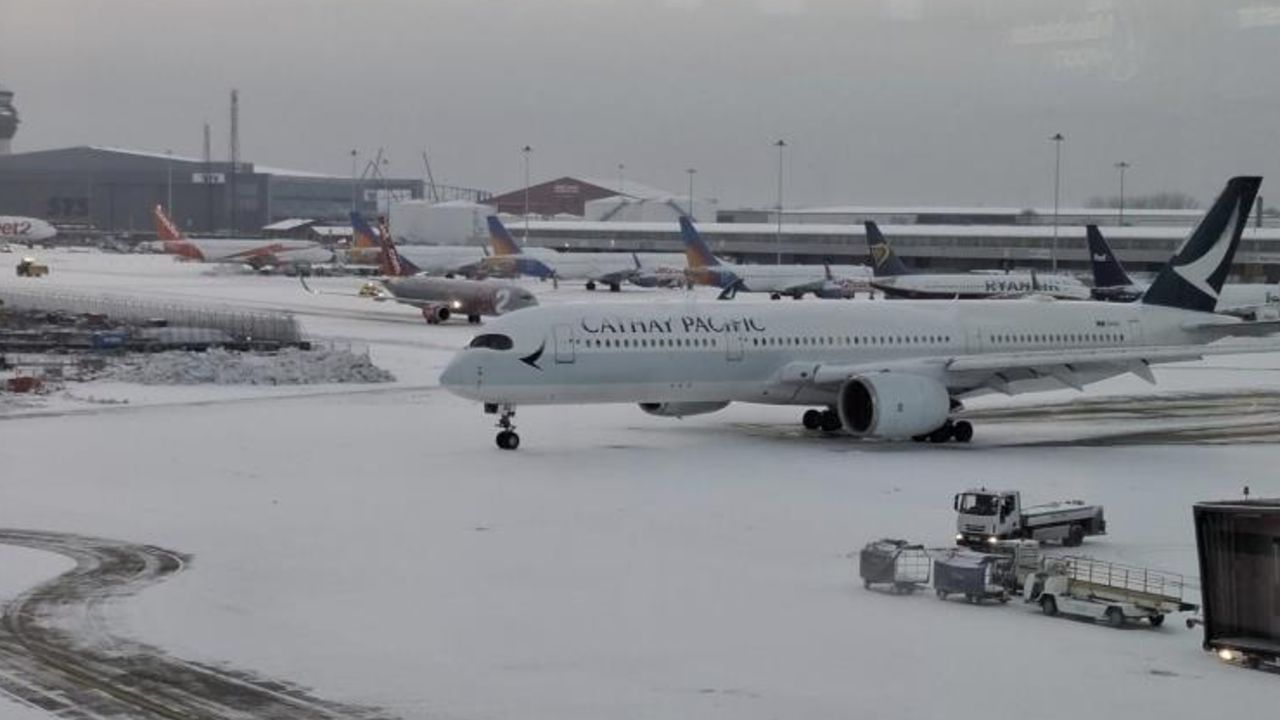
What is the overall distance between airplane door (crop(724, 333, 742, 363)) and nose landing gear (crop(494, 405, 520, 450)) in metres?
5.50

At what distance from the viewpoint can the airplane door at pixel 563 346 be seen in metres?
39.7

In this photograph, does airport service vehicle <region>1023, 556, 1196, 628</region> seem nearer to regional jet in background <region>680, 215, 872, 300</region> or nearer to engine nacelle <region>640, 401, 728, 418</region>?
engine nacelle <region>640, 401, 728, 418</region>

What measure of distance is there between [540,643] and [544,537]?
24.4ft

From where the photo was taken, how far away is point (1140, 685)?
62.3ft

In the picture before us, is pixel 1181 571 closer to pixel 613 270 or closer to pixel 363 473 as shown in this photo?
pixel 363 473

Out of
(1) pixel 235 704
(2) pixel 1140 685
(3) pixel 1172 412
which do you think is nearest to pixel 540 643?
(1) pixel 235 704

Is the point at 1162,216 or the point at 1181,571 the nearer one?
the point at 1181,571

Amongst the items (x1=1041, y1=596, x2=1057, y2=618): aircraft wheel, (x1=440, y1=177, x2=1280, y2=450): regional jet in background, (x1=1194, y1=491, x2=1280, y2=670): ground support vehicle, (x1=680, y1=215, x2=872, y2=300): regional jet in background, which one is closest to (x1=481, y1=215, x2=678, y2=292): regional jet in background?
(x1=680, y1=215, x2=872, y2=300): regional jet in background

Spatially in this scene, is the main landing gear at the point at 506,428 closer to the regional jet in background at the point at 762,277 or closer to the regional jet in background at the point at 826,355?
the regional jet in background at the point at 826,355

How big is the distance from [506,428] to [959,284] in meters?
68.3

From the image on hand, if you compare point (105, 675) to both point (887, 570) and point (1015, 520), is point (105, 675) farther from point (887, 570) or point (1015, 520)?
point (1015, 520)

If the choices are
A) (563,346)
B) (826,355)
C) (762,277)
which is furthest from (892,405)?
(762,277)

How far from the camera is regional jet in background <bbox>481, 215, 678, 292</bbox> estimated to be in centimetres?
12681

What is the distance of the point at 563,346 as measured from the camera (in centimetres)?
3978
